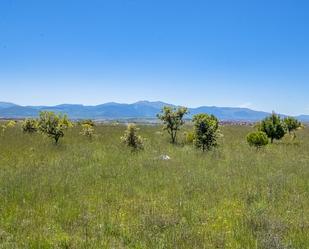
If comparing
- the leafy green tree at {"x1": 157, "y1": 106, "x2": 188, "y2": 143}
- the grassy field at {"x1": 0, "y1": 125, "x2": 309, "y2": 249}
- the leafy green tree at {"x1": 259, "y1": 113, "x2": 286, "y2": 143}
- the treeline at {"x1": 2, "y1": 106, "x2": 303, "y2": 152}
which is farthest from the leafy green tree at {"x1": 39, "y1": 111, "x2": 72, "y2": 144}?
the leafy green tree at {"x1": 259, "y1": 113, "x2": 286, "y2": 143}

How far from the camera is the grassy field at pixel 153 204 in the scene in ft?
26.7

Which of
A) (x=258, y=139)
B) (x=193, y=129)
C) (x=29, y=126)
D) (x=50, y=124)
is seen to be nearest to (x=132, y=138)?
(x=193, y=129)

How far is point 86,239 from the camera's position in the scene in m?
7.94

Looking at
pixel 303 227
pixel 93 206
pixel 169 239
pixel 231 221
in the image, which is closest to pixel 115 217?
pixel 93 206

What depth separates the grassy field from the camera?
26.7 ft

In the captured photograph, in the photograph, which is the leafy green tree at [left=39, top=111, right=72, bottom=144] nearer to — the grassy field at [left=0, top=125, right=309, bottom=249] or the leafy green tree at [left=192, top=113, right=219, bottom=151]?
the grassy field at [left=0, top=125, right=309, bottom=249]


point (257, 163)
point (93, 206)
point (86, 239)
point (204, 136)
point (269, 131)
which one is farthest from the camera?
point (269, 131)

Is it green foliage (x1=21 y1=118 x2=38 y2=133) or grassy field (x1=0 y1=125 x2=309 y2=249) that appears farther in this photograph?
green foliage (x1=21 y1=118 x2=38 y2=133)

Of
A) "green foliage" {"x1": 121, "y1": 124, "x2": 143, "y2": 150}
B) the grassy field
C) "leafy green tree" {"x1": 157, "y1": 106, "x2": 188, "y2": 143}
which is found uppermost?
"leafy green tree" {"x1": 157, "y1": 106, "x2": 188, "y2": 143}

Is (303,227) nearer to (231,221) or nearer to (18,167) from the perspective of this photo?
(231,221)

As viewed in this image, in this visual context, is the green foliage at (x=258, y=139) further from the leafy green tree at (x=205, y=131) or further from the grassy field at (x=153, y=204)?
the grassy field at (x=153, y=204)

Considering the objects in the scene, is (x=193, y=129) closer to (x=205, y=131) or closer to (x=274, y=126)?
(x=205, y=131)

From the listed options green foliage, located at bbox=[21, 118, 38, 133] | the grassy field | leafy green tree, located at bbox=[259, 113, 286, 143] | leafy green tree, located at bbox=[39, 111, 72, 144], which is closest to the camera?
the grassy field

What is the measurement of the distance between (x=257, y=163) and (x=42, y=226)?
532 inches
